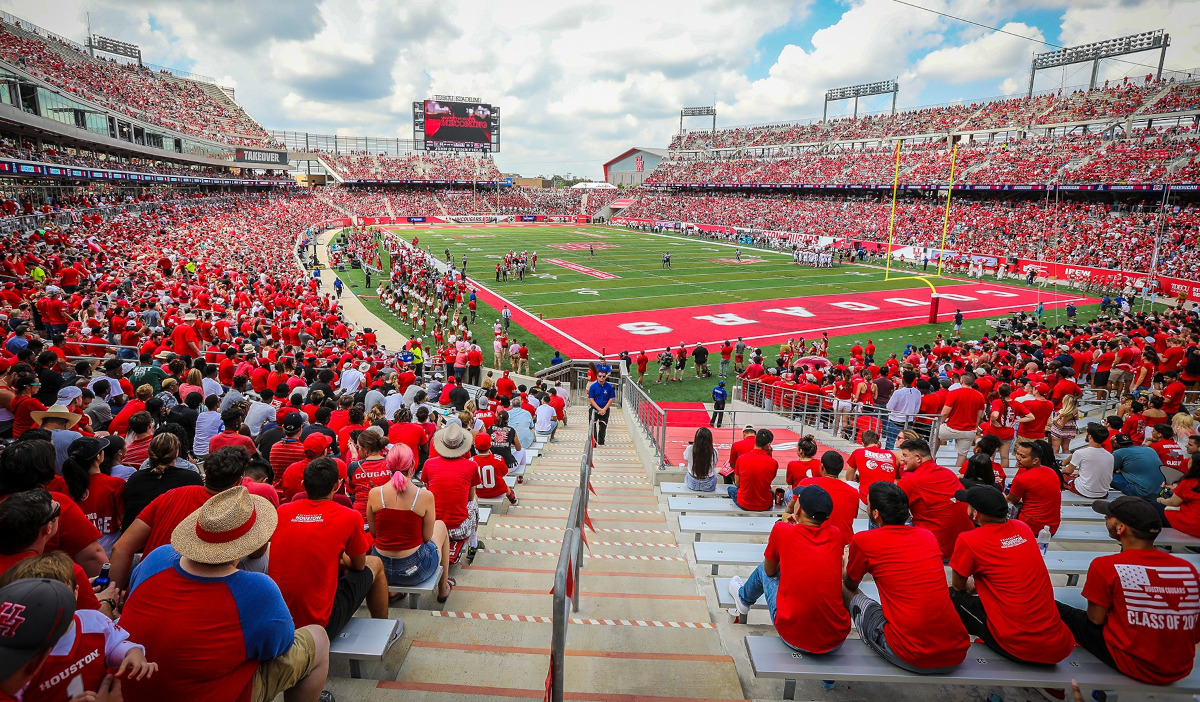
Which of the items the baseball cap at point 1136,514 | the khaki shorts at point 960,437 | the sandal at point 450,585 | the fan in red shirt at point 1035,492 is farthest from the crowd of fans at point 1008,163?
the sandal at point 450,585

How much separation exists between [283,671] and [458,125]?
10500 cm

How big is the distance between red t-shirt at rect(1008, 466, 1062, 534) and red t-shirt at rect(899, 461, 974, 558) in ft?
2.52

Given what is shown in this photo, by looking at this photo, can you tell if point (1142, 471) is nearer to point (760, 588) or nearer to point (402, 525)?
point (760, 588)

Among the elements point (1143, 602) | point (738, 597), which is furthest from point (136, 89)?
point (1143, 602)

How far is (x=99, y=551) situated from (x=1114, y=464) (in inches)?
359

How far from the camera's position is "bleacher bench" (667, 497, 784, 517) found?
6.25 metres

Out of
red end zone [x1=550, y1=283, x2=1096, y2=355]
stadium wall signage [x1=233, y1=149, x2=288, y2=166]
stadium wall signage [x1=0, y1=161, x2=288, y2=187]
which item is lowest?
red end zone [x1=550, y1=283, x2=1096, y2=355]

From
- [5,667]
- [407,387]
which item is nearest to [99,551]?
[5,667]

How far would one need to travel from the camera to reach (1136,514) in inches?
136

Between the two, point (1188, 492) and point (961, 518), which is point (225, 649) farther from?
point (1188, 492)

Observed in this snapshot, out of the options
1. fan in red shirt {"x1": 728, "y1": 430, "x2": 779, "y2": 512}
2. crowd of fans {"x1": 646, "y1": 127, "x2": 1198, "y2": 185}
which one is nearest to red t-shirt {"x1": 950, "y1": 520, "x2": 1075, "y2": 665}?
fan in red shirt {"x1": 728, "y1": 430, "x2": 779, "y2": 512}

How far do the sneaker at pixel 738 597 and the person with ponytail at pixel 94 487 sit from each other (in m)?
4.27

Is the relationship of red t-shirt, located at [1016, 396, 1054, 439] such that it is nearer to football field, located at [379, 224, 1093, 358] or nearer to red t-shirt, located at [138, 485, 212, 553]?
red t-shirt, located at [138, 485, 212, 553]

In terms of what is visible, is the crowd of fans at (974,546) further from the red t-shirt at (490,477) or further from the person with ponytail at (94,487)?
the person with ponytail at (94,487)
